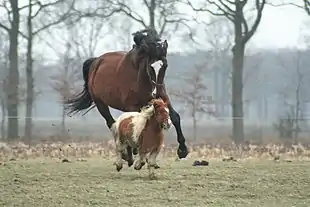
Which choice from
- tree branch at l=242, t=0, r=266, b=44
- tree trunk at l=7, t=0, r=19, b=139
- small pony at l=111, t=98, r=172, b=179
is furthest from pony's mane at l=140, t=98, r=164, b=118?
tree trunk at l=7, t=0, r=19, b=139

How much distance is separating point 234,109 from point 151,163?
70.3 ft

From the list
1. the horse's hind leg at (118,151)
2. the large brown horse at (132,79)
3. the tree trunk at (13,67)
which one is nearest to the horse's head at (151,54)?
the large brown horse at (132,79)

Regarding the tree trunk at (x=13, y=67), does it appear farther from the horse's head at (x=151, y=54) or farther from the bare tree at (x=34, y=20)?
the horse's head at (x=151, y=54)

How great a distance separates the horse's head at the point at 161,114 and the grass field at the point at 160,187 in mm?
727

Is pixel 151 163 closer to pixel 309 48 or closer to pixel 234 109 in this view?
pixel 234 109

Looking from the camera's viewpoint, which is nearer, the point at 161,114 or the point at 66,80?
the point at 161,114

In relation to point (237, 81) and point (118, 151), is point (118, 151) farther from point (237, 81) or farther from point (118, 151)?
point (237, 81)

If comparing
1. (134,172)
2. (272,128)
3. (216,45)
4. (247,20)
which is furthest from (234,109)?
(216,45)

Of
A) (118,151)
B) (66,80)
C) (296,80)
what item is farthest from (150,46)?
(296,80)

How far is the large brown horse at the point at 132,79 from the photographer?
34.1ft

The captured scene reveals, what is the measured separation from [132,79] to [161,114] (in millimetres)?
1725

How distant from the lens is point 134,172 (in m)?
10.8

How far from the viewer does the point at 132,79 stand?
11.1 meters

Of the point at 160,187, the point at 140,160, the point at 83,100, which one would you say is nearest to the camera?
the point at 160,187
